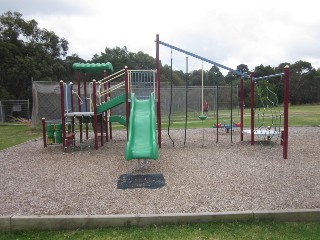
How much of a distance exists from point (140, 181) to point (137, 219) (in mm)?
2126

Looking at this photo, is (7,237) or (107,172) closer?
(7,237)

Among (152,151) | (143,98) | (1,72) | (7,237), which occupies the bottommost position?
(7,237)

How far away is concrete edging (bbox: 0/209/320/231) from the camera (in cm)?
436

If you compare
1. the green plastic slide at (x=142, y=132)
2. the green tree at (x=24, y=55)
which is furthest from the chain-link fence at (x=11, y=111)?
the green plastic slide at (x=142, y=132)

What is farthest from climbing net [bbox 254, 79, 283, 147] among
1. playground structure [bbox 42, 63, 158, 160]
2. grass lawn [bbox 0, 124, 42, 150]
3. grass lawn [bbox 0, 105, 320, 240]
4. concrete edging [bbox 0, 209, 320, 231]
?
grass lawn [bbox 0, 124, 42, 150]

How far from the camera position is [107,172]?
746cm

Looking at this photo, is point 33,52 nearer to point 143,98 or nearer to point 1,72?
point 1,72

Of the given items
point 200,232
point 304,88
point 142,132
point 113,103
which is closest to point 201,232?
point 200,232

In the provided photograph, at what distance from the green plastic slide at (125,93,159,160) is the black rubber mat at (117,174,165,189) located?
1.66ft

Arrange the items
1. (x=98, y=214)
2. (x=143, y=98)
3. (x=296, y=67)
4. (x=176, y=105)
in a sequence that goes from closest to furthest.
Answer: (x=98, y=214) → (x=143, y=98) → (x=176, y=105) → (x=296, y=67)

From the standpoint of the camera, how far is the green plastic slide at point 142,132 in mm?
7391

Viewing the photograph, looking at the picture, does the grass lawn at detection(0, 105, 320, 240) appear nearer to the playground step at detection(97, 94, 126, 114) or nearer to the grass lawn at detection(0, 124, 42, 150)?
the playground step at detection(97, 94, 126, 114)

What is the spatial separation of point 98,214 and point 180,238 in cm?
134

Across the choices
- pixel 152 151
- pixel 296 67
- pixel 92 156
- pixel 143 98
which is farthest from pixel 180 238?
pixel 296 67
